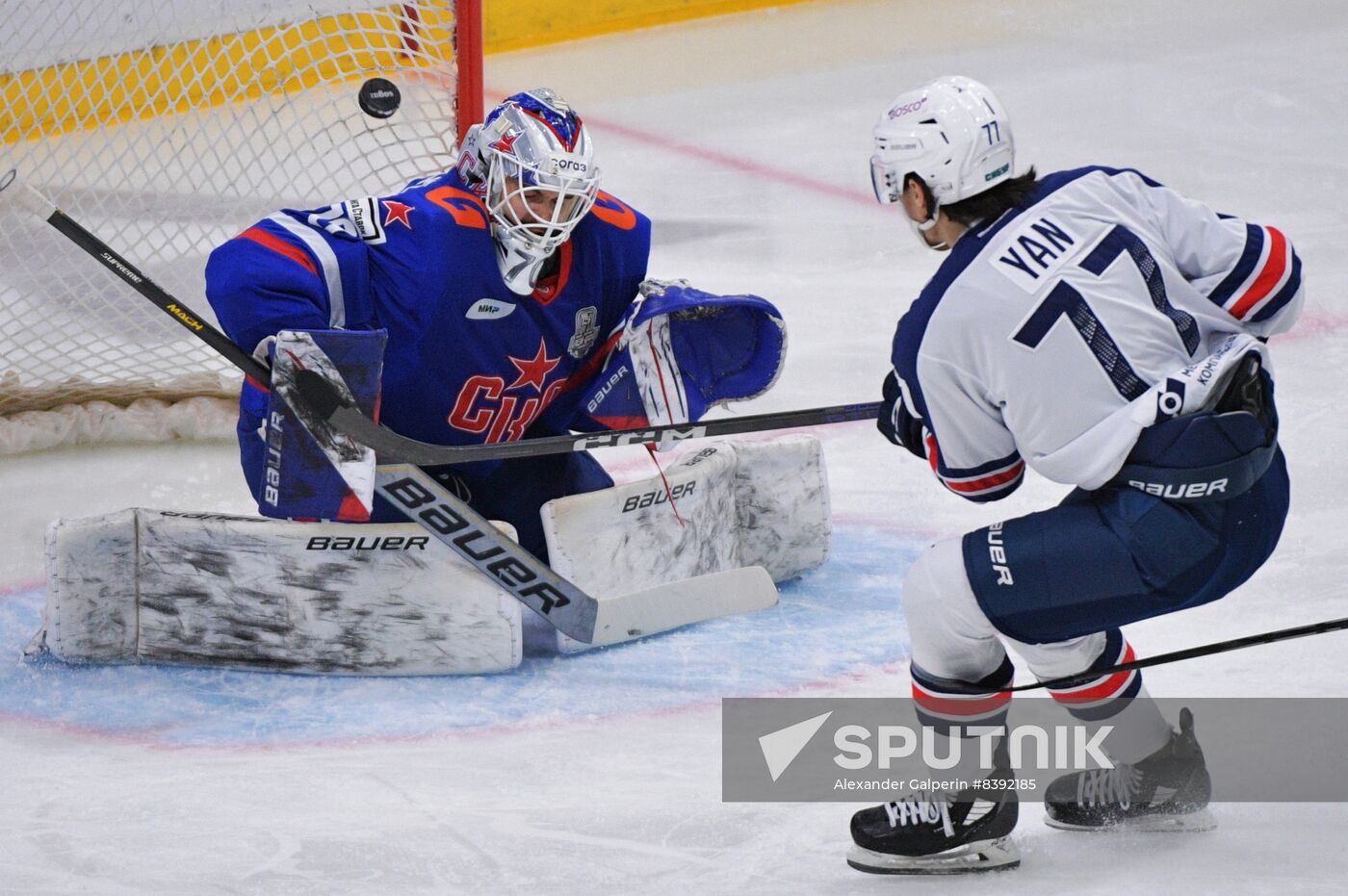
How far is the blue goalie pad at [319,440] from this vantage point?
8.25 ft

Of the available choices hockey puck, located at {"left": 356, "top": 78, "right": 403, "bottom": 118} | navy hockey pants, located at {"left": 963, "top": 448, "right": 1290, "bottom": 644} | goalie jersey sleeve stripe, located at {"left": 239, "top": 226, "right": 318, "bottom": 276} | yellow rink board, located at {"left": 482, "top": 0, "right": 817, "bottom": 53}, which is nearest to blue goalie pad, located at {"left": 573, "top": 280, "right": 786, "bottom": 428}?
goalie jersey sleeve stripe, located at {"left": 239, "top": 226, "right": 318, "bottom": 276}

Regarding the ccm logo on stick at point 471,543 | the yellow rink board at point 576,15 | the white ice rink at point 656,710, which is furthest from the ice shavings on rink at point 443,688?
the yellow rink board at point 576,15

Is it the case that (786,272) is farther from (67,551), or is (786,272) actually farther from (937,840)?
(937,840)

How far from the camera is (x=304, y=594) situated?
269 centimetres

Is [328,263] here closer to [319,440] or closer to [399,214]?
[399,214]

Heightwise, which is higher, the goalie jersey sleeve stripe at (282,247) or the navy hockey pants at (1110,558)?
the goalie jersey sleeve stripe at (282,247)

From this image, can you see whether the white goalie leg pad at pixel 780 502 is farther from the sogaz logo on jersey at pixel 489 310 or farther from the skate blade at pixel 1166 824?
the skate blade at pixel 1166 824

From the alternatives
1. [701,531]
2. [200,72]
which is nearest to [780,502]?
[701,531]

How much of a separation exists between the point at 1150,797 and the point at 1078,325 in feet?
2.17

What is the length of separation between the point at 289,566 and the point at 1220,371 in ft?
4.75

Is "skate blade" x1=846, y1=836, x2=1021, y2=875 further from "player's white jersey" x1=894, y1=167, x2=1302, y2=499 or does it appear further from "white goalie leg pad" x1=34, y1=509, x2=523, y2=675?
"white goalie leg pad" x1=34, y1=509, x2=523, y2=675

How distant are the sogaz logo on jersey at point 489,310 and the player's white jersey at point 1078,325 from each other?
953 millimetres

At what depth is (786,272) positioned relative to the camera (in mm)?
4688

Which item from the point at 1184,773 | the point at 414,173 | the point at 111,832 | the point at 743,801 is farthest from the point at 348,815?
the point at 414,173
